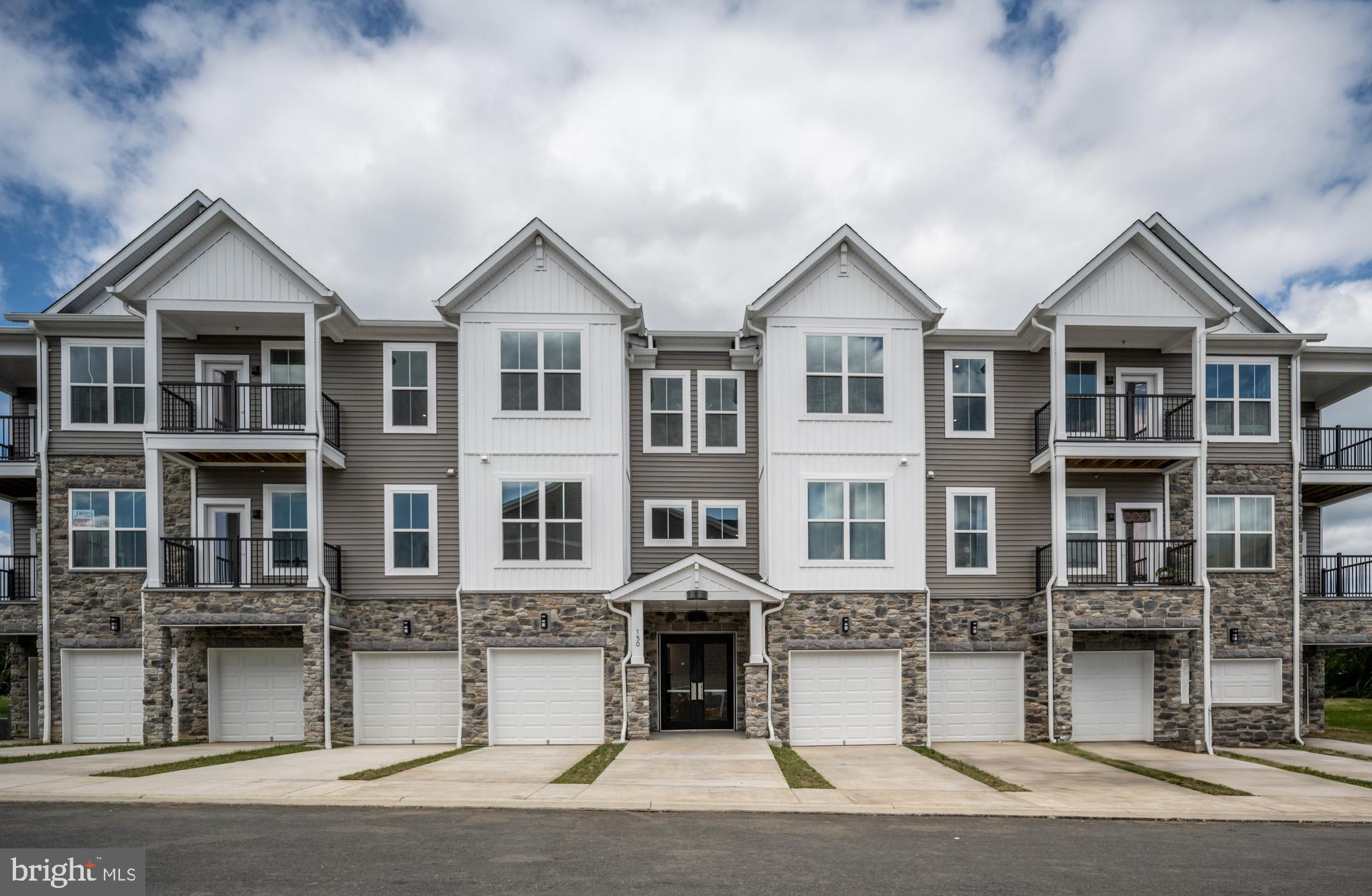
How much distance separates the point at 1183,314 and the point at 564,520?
42.4 feet

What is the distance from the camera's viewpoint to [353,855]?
28.7 ft

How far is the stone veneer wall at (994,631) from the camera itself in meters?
19.4

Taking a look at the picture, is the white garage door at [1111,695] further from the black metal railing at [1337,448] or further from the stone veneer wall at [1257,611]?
the black metal railing at [1337,448]

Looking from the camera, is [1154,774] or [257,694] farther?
[257,694]

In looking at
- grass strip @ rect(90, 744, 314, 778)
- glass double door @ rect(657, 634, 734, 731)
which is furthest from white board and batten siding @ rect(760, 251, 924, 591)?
grass strip @ rect(90, 744, 314, 778)

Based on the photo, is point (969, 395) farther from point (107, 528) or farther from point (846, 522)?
point (107, 528)

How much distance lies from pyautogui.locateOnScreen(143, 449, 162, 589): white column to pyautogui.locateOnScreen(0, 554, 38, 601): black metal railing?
3.77 metres

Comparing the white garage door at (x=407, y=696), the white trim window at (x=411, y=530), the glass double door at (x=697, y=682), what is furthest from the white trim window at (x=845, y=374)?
the white garage door at (x=407, y=696)

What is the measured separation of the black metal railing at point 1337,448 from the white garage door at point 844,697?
1061cm

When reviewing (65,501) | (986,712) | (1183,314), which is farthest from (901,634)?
(65,501)

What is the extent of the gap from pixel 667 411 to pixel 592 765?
25.6 ft

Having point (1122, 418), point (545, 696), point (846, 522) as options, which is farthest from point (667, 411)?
point (1122, 418)

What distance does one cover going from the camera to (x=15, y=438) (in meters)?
20.1

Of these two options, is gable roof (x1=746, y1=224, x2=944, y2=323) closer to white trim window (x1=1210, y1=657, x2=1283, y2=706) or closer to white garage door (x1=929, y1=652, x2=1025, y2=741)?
white garage door (x1=929, y1=652, x2=1025, y2=741)
